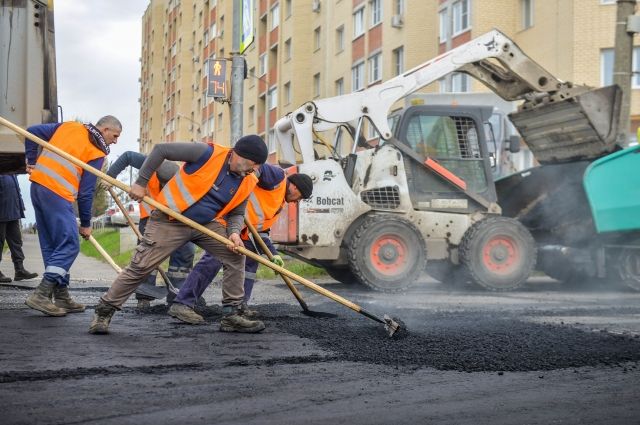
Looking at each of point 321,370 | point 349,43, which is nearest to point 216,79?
point 321,370

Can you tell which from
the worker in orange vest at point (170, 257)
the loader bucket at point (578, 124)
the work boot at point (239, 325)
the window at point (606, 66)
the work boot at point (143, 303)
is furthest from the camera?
the window at point (606, 66)

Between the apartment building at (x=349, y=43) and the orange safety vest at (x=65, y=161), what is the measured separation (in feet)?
38.5

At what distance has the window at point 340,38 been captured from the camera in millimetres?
38625

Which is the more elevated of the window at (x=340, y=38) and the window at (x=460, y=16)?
the window at (x=340, y=38)

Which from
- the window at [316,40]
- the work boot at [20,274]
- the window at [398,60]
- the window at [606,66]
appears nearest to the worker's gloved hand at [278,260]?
the work boot at [20,274]

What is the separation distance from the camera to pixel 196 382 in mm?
4598

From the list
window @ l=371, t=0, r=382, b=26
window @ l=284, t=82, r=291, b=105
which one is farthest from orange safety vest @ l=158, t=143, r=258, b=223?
window @ l=284, t=82, r=291, b=105

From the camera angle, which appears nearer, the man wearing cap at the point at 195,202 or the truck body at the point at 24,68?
the man wearing cap at the point at 195,202

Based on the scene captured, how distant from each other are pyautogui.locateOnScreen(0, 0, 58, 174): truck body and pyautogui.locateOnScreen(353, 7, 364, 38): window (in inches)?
1134

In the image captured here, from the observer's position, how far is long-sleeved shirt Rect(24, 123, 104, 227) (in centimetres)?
741

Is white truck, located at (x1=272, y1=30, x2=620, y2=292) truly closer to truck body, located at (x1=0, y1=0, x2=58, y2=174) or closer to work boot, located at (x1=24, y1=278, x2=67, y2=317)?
truck body, located at (x1=0, y1=0, x2=58, y2=174)

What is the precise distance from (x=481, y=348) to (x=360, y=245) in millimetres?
5595

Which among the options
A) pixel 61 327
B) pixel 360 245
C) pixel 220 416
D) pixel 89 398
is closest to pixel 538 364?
pixel 220 416

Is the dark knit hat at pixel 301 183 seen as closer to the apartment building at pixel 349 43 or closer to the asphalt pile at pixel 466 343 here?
the asphalt pile at pixel 466 343
